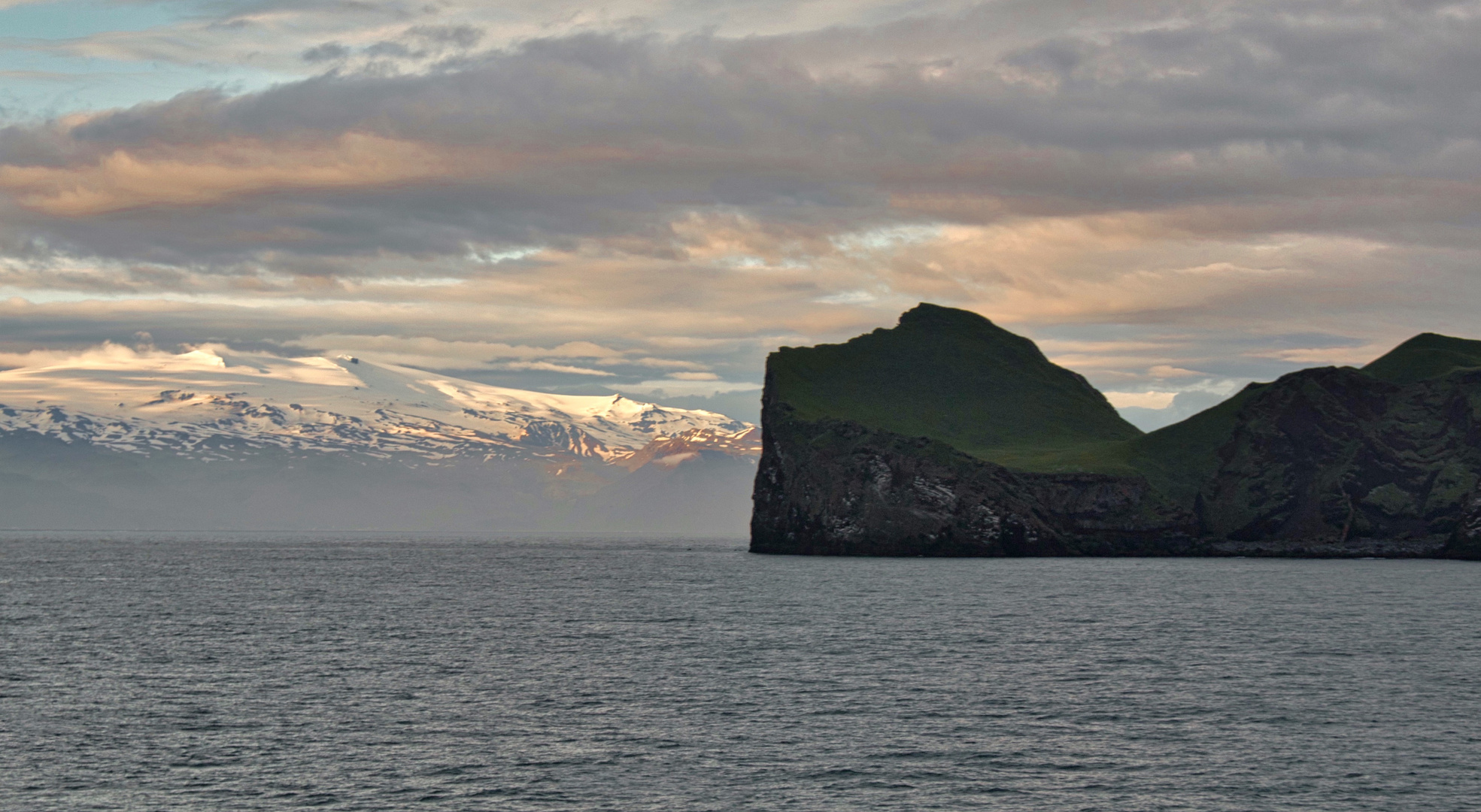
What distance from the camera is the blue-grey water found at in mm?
48344

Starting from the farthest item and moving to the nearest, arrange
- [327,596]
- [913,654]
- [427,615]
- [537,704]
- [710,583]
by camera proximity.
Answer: [710,583] → [327,596] → [427,615] → [913,654] → [537,704]

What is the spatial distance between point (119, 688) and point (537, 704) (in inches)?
924

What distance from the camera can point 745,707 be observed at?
216 feet

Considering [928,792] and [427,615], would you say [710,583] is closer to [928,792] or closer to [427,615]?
[427,615]

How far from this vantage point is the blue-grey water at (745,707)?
48.3 metres

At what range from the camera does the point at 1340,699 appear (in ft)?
224

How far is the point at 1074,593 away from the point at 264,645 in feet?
288

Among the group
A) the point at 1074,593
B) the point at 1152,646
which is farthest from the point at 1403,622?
the point at 1074,593

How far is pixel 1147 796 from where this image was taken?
4747 cm

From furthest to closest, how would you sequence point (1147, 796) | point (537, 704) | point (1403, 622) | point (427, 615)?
point (427, 615)
point (1403, 622)
point (537, 704)
point (1147, 796)

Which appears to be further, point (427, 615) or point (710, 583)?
point (710, 583)

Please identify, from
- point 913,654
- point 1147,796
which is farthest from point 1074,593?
point 1147,796

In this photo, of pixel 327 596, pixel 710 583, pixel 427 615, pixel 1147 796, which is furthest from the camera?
pixel 710 583

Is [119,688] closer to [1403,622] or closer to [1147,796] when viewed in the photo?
[1147,796]
